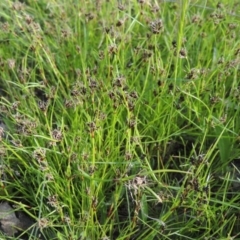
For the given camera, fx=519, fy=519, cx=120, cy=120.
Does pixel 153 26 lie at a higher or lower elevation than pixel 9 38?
higher

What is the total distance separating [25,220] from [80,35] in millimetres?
784

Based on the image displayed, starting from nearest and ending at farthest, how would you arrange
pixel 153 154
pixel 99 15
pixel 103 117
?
1. pixel 103 117
2. pixel 153 154
3. pixel 99 15

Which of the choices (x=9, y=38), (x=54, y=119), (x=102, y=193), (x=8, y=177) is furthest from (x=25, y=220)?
(x=9, y=38)

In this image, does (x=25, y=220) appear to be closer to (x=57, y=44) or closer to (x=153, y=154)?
(x=153, y=154)

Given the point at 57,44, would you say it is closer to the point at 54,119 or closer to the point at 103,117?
the point at 54,119

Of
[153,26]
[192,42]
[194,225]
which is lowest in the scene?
[194,225]

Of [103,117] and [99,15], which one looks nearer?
[103,117]

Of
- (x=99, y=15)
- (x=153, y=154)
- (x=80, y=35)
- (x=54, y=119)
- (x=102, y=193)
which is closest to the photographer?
(x=102, y=193)

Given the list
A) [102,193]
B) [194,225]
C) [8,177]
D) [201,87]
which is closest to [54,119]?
[8,177]

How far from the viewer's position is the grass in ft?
4.46

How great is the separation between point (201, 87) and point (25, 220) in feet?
2.27

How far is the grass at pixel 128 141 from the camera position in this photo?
1.36 meters

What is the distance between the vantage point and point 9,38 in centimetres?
207

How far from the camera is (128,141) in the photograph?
1330 mm
